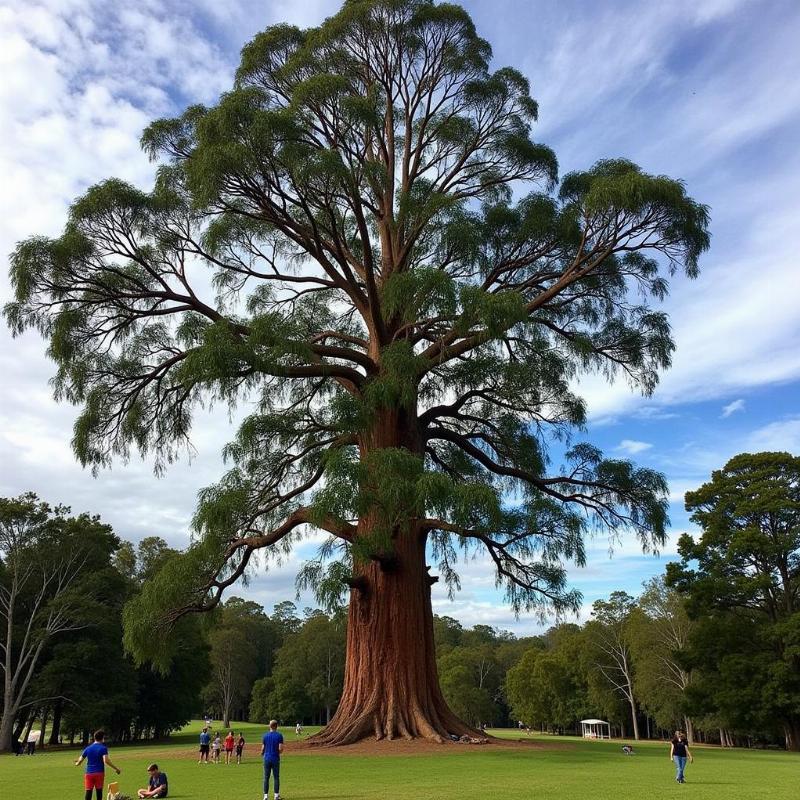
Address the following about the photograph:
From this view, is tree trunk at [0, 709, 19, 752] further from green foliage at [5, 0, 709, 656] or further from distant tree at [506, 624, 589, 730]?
distant tree at [506, 624, 589, 730]

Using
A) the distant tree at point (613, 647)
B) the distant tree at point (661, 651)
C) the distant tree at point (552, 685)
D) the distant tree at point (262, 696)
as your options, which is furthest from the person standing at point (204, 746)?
the distant tree at point (262, 696)

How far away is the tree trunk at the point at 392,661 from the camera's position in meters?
15.1

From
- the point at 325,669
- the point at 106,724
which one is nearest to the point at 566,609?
the point at 106,724

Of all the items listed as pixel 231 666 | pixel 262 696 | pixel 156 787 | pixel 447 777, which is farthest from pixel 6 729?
pixel 262 696

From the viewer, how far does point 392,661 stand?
51.2 feet

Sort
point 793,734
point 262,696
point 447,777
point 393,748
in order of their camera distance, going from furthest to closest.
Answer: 1. point 262,696
2. point 793,734
3. point 393,748
4. point 447,777

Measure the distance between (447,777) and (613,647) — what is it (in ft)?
150

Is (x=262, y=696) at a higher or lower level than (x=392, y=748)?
lower

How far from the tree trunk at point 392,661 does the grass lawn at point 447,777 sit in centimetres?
86

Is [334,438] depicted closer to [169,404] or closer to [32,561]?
[169,404]

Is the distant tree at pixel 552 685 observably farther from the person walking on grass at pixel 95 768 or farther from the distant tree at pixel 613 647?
the person walking on grass at pixel 95 768

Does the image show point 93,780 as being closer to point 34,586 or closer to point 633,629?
point 34,586

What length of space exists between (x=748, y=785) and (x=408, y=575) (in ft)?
25.3

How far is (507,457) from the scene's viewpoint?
61.7 feet
